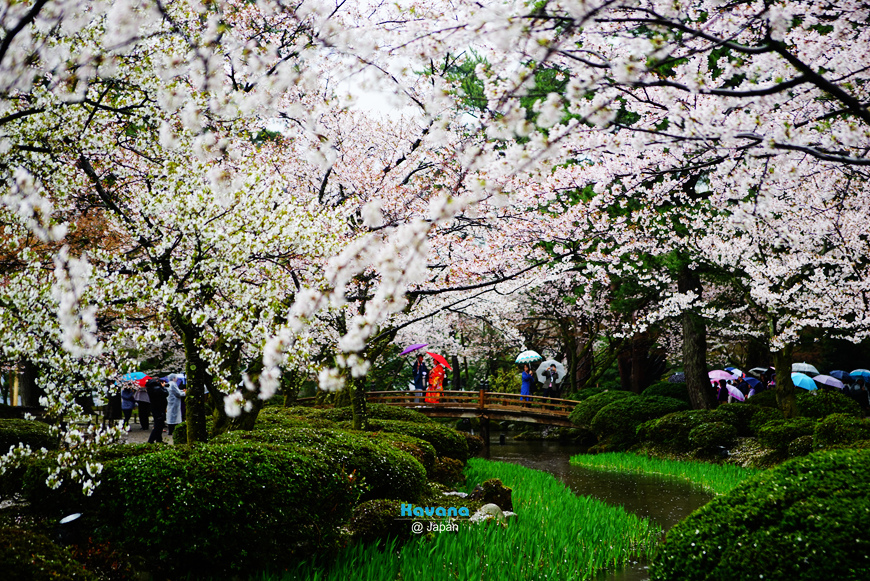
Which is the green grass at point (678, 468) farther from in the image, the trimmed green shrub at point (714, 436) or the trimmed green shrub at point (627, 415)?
the trimmed green shrub at point (627, 415)

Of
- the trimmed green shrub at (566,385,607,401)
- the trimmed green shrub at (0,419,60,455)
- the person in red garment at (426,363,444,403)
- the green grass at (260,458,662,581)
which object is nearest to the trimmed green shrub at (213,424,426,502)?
the green grass at (260,458,662,581)

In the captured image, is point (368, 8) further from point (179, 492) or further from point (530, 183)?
point (179, 492)

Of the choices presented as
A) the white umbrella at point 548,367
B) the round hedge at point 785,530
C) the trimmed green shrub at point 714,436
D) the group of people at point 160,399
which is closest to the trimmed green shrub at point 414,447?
the round hedge at point 785,530

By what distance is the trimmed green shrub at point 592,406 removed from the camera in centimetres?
1616

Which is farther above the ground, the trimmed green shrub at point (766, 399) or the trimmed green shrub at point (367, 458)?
the trimmed green shrub at point (367, 458)

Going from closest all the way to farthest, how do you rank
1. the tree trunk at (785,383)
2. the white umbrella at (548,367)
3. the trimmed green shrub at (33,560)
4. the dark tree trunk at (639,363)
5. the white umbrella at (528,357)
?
the trimmed green shrub at (33,560) → the tree trunk at (785,383) → the white umbrella at (528,357) → the dark tree trunk at (639,363) → the white umbrella at (548,367)

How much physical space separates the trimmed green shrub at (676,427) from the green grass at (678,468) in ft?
2.54

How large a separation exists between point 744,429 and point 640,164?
8211mm

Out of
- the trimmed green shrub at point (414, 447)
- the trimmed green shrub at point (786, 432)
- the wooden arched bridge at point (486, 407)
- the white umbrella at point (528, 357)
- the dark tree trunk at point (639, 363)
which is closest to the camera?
the trimmed green shrub at point (414, 447)

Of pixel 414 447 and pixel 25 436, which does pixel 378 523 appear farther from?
pixel 25 436

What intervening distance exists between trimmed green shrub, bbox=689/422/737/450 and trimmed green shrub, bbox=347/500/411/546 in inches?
371

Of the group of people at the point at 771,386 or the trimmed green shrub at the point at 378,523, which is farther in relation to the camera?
the group of people at the point at 771,386

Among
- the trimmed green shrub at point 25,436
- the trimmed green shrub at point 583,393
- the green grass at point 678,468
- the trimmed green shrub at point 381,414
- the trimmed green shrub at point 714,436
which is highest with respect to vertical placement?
the trimmed green shrub at point 25,436

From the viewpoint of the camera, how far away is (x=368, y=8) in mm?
7996
